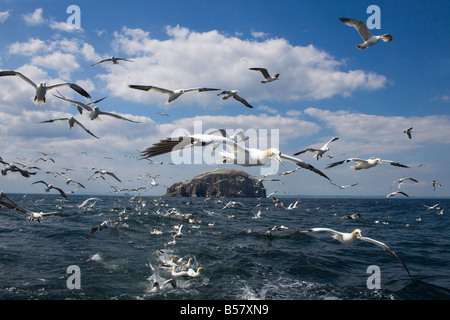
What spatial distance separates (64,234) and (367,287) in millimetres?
16469

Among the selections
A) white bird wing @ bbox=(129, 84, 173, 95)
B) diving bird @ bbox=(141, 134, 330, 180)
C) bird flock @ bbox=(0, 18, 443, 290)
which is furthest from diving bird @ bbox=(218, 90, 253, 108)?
diving bird @ bbox=(141, 134, 330, 180)

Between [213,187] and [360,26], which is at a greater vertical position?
[360,26]

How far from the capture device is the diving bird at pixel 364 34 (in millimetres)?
11484

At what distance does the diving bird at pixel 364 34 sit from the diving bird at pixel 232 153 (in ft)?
22.1

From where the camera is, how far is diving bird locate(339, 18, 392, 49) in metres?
11.5

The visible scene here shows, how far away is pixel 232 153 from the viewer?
24.4ft

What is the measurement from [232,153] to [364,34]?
8584 millimetres

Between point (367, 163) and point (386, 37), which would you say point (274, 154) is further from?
point (386, 37)

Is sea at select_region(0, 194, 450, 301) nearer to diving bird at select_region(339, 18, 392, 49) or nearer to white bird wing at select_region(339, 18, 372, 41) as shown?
diving bird at select_region(339, 18, 392, 49)

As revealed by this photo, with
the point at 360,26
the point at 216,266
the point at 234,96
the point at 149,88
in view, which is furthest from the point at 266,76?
the point at 216,266

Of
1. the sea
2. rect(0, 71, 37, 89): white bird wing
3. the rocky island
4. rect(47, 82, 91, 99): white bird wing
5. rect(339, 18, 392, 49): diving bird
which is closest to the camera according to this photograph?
the sea

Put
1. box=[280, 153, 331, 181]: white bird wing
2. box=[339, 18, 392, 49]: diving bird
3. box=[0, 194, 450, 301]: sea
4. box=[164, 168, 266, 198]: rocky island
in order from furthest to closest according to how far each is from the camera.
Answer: box=[164, 168, 266, 198]: rocky island < box=[339, 18, 392, 49]: diving bird < box=[0, 194, 450, 301]: sea < box=[280, 153, 331, 181]: white bird wing
